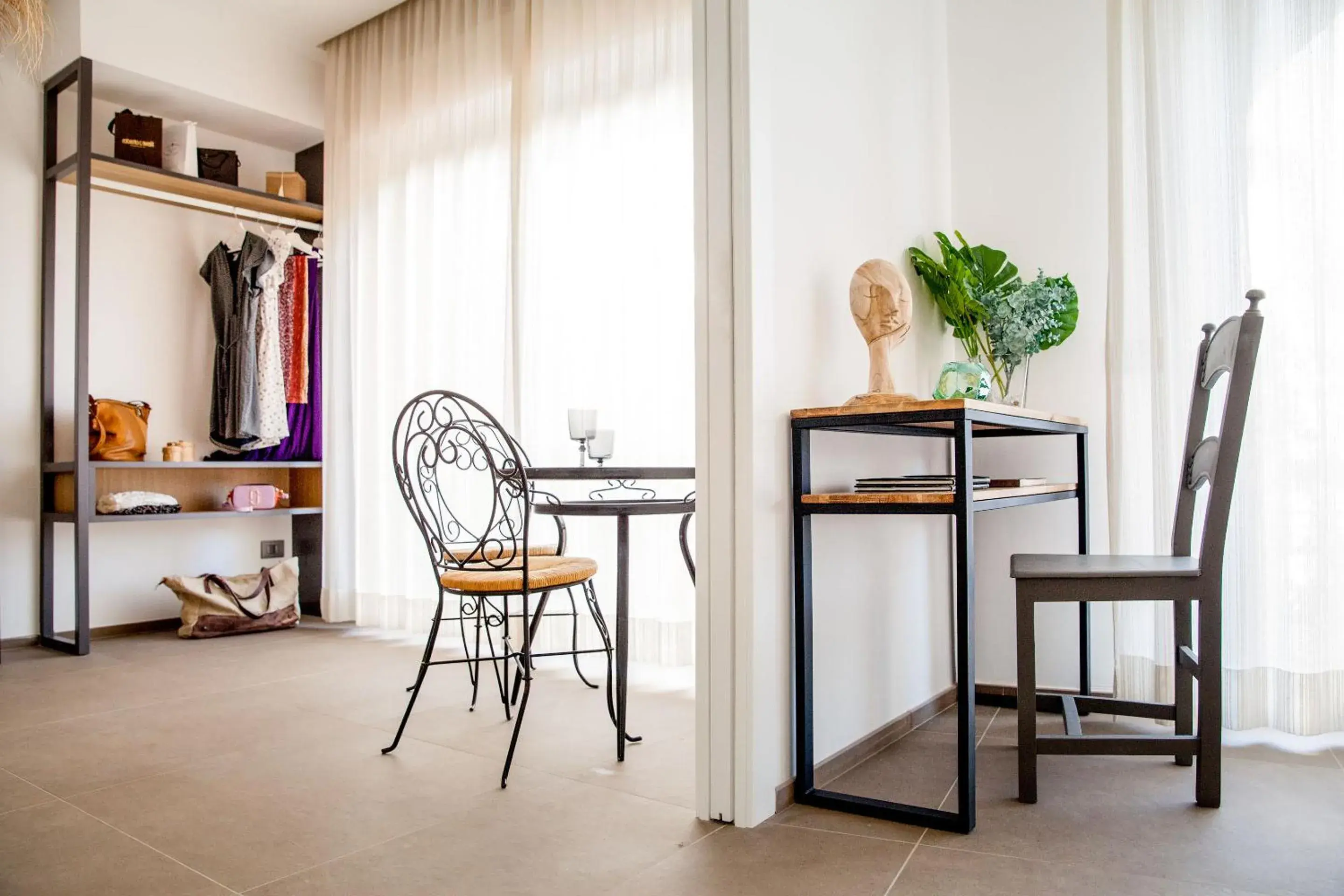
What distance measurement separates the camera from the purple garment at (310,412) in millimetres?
4684

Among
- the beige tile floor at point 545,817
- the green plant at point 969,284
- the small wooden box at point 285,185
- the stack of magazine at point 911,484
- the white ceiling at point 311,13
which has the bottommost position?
the beige tile floor at point 545,817

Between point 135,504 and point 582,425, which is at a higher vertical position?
point 582,425

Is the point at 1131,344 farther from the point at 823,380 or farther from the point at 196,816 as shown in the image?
the point at 196,816

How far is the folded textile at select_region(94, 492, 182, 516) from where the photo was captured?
3.91m

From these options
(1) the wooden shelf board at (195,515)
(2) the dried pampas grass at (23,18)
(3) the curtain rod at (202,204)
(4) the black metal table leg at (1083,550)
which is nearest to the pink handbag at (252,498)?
(1) the wooden shelf board at (195,515)

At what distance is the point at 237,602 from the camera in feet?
13.8

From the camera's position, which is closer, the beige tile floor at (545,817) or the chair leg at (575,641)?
the beige tile floor at (545,817)

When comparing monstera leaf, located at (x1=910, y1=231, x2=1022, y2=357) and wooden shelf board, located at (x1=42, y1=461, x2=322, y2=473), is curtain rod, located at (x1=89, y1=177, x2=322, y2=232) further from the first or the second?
monstera leaf, located at (x1=910, y1=231, x2=1022, y2=357)

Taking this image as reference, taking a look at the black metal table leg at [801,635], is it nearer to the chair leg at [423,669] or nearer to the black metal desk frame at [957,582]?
the black metal desk frame at [957,582]

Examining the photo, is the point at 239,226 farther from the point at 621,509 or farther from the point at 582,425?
the point at 621,509

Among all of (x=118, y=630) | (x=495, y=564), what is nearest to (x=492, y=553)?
(x=495, y=564)

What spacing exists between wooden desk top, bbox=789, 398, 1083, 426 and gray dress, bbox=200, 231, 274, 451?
3283 mm

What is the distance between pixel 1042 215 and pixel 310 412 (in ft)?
11.6

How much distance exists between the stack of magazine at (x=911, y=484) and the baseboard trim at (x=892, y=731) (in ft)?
2.08
